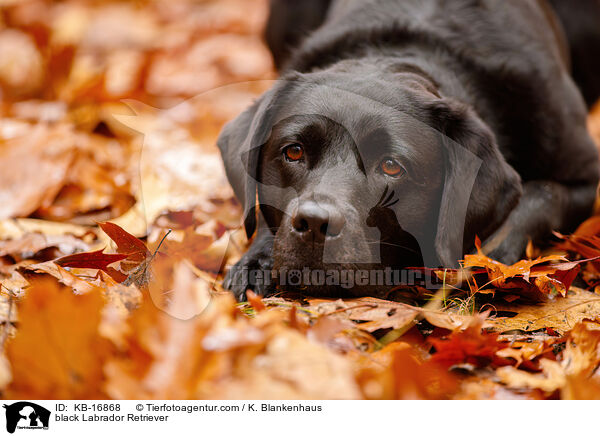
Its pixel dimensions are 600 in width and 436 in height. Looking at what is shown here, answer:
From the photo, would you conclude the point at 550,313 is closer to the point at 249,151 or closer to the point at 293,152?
the point at 293,152

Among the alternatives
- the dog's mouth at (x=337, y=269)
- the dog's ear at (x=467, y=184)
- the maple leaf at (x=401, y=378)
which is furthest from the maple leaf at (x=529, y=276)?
the maple leaf at (x=401, y=378)

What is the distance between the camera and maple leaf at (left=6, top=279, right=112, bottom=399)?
4.52 feet

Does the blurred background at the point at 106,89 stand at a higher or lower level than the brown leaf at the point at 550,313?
lower

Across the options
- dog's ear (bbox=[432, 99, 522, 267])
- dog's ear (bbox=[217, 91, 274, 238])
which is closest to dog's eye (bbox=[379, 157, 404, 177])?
dog's ear (bbox=[432, 99, 522, 267])

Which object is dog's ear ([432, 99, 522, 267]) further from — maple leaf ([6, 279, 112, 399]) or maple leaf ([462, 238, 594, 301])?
maple leaf ([6, 279, 112, 399])

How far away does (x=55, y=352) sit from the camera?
1383 millimetres

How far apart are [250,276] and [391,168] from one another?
0.73 metres

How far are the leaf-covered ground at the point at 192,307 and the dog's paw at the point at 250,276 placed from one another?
0.26 feet

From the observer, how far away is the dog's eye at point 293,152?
245 centimetres

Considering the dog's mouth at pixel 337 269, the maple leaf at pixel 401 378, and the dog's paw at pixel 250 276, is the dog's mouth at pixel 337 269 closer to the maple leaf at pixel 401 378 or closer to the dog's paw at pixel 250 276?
the dog's paw at pixel 250 276

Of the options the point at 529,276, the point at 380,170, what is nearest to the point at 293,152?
the point at 380,170

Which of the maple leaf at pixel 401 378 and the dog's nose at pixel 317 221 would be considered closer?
the maple leaf at pixel 401 378

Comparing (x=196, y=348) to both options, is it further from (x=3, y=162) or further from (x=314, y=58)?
(x=3, y=162)

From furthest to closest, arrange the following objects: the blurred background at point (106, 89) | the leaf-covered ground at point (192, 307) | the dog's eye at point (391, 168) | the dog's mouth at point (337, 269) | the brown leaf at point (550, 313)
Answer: the blurred background at point (106, 89), the dog's eye at point (391, 168), the dog's mouth at point (337, 269), the brown leaf at point (550, 313), the leaf-covered ground at point (192, 307)
